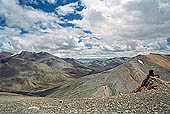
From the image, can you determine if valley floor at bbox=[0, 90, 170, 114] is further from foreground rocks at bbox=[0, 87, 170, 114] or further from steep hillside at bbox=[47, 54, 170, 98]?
steep hillside at bbox=[47, 54, 170, 98]

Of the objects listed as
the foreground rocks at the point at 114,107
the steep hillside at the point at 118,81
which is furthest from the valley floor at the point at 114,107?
the steep hillside at the point at 118,81

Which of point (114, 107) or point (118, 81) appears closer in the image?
point (114, 107)

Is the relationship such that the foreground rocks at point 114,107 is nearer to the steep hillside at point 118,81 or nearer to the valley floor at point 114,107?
the valley floor at point 114,107

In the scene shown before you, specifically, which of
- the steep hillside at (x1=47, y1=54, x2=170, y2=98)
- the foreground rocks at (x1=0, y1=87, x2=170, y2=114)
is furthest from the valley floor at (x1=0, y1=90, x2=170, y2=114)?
the steep hillside at (x1=47, y1=54, x2=170, y2=98)

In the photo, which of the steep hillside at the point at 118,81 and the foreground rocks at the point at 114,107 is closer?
the foreground rocks at the point at 114,107

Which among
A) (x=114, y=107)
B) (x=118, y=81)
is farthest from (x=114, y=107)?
(x=118, y=81)

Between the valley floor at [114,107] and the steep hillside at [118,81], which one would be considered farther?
the steep hillside at [118,81]

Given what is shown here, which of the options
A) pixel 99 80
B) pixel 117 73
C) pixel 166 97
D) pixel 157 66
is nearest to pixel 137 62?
pixel 157 66

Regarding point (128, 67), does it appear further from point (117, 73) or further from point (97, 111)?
point (97, 111)

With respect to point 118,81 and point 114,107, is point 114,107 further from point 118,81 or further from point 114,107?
point 118,81

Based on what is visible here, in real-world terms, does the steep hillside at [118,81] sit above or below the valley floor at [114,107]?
below

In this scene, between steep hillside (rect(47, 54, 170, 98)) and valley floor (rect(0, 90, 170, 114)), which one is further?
steep hillside (rect(47, 54, 170, 98))

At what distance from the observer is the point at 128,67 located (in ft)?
322

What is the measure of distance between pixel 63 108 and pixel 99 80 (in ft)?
230
